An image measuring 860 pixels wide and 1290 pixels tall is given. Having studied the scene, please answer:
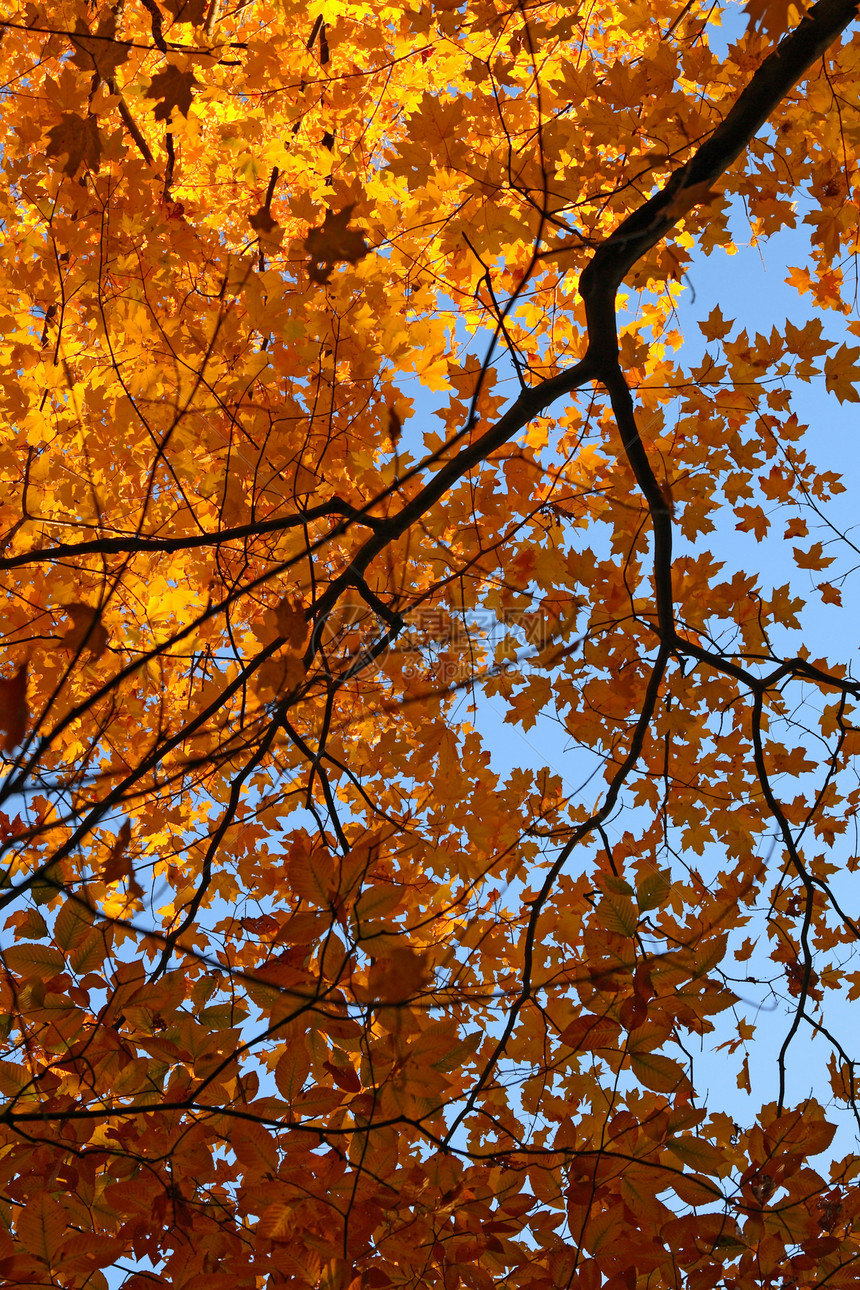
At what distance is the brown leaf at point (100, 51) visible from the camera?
194 centimetres

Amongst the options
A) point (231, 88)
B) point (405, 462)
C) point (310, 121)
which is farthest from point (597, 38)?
point (405, 462)

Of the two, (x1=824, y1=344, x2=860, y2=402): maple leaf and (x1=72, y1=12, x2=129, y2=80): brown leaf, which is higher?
(x1=72, y1=12, x2=129, y2=80): brown leaf

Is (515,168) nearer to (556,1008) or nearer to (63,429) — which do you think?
(63,429)

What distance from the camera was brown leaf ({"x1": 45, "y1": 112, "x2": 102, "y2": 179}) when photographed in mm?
1984

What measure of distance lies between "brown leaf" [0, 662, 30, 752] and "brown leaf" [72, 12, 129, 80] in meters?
1.63

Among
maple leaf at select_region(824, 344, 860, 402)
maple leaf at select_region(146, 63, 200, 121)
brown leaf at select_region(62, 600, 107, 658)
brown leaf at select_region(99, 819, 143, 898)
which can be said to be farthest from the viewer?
maple leaf at select_region(824, 344, 860, 402)

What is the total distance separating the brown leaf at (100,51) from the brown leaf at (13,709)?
5.36 feet

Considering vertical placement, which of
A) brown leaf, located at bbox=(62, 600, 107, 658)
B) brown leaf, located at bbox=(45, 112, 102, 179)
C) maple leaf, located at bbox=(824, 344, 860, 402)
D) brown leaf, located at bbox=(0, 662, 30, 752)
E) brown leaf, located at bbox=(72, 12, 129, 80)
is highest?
brown leaf, located at bbox=(72, 12, 129, 80)

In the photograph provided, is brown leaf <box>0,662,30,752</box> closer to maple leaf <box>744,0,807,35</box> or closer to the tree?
the tree

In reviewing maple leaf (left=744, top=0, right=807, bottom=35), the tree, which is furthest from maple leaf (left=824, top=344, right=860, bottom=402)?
maple leaf (left=744, top=0, right=807, bottom=35)

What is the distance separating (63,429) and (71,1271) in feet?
10.6

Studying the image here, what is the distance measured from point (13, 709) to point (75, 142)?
67.4 inches

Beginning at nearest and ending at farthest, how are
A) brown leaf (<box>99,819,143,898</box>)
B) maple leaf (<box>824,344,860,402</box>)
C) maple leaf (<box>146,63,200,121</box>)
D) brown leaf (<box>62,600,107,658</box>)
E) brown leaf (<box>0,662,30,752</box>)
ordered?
brown leaf (<box>0,662,30,752</box>) → brown leaf (<box>62,600,107,658</box>) → brown leaf (<box>99,819,143,898</box>) → maple leaf (<box>146,63,200,121</box>) → maple leaf (<box>824,344,860,402</box>)

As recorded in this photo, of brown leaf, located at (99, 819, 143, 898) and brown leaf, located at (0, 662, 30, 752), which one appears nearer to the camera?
brown leaf, located at (0, 662, 30, 752)
